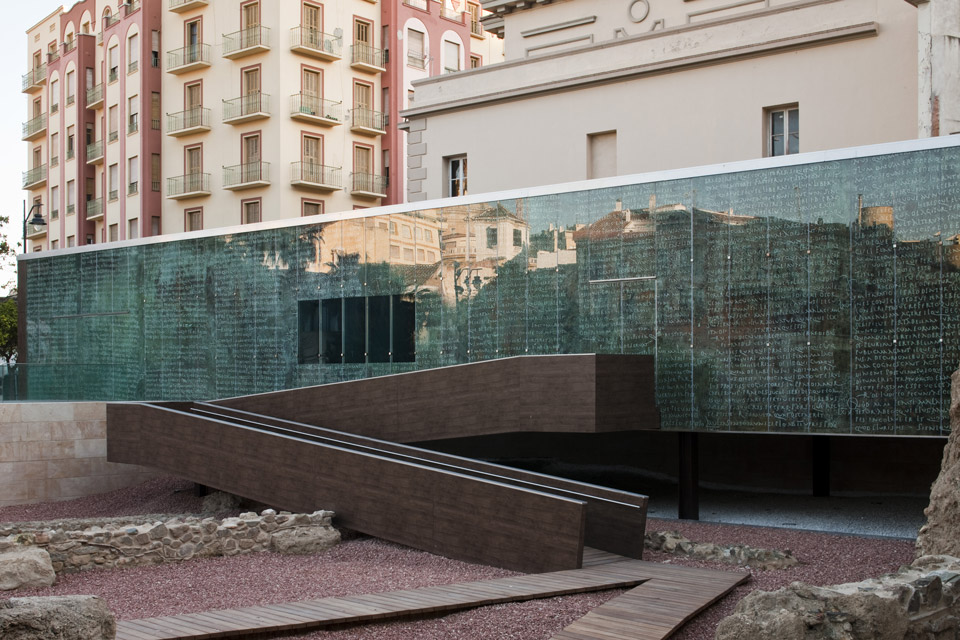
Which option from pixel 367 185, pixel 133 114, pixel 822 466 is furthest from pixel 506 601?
pixel 133 114

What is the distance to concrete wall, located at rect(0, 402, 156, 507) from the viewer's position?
795 inches

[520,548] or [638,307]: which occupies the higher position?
[638,307]

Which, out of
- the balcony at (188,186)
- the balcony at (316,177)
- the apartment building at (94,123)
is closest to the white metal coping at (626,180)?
the balcony at (316,177)

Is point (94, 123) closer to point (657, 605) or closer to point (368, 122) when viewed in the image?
point (368, 122)

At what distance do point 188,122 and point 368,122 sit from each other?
26.1 feet

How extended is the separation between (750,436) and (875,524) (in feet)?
12.2

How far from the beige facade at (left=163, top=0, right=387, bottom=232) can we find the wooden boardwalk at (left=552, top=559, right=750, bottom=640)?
34.0 m

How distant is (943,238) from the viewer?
14.0 meters

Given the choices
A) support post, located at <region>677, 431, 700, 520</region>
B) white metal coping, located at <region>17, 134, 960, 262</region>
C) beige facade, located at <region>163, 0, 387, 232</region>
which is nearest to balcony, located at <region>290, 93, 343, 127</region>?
beige facade, located at <region>163, 0, 387, 232</region>

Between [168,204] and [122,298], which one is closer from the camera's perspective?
[122,298]

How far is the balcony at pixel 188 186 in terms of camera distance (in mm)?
44812

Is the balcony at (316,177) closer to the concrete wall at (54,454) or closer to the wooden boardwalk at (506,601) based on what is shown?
the concrete wall at (54,454)

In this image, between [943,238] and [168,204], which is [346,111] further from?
[943,238]

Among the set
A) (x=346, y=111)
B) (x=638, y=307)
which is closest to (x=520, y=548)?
(x=638, y=307)
